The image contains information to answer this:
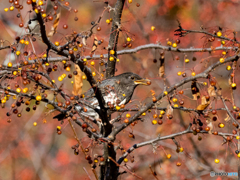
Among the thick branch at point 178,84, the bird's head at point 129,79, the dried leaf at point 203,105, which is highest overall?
the bird's head at point 129,79

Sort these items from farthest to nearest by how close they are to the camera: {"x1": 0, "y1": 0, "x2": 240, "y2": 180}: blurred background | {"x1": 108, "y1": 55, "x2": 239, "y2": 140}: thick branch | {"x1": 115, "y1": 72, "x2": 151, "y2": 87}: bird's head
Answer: {"x1": 0, "y1": 0, "x2": 240, "y2": 180}: blurred background, {"x1": 115, "y1": 72, "x2": 151, "y2": 87}: bird's head, {"x1": 108, "y1": 55, "x2": 239, "y2": 140}: thick branch

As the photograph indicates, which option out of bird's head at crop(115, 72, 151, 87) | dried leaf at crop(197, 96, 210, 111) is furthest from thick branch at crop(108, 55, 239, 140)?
bird's head at crop(115, 72, 151, 87)

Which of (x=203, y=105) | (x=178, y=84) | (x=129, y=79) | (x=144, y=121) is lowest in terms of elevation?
(x=203, y=105)

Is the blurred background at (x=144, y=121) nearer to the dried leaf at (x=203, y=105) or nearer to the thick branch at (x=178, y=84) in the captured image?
the thick branch at (x=178, y=84)

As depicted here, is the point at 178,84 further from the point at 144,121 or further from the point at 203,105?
the point at 144,121

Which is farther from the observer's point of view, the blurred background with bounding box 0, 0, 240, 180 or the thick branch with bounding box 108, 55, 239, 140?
the blurred background with bounding box 0, 0, 240, 180

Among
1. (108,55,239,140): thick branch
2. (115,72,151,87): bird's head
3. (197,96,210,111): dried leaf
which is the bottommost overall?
(197,96,210,111): dried leaf

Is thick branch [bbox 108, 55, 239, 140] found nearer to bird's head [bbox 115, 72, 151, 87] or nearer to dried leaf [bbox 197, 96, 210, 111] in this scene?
dried leaf [bbox 197, 96, 210, 111]

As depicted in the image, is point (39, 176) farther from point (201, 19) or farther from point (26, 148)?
point (201, 19)

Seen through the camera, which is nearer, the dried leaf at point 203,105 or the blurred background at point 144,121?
the dried leaf at point 203,105

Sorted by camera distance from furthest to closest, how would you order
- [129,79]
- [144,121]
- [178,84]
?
[144,121] → [129,79] → [178,84]

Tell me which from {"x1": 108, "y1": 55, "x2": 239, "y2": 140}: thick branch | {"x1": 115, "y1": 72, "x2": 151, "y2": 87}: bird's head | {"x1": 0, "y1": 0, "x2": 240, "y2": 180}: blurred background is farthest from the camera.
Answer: {"x1": 0, "y1": 0, "x2": 240, "y2": 180}: blurred background

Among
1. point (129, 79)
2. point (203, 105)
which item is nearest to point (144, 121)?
point (129, 79)

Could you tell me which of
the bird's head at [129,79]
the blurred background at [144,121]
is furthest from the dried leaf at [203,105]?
the blurred background at [144,121]
